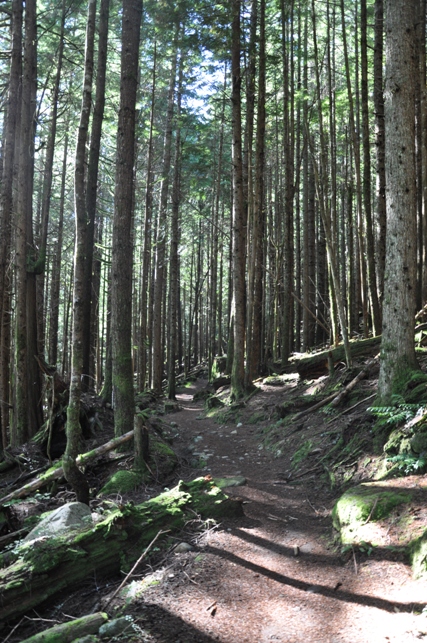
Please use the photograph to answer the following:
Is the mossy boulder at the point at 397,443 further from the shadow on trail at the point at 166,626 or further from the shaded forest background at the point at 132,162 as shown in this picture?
the shaded forest background at the point at 132,162

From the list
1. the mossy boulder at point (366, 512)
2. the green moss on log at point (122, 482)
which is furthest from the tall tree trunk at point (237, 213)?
the mossy boulder at point (366, 512)

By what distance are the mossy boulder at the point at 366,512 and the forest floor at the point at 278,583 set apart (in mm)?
112

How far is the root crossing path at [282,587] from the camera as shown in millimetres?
3289

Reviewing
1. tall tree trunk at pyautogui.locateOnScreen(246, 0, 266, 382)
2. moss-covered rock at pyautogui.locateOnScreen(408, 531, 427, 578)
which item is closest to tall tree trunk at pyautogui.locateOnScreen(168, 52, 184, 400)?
tall tree trunk at pyautogui.locateOnScreen(246, 0, 266, 382)

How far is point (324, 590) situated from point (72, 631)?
200 centimetres

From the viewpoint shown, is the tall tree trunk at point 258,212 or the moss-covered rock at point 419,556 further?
the tall tree trunk at point 258,212

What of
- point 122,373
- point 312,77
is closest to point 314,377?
point 122,373

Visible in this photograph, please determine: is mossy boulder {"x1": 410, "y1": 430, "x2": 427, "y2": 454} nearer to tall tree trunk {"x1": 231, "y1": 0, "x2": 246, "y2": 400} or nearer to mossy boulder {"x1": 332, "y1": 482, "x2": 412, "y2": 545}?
mossy boulder {"x1": 332, "y1": 482, "x2": 412, "y2": 545}

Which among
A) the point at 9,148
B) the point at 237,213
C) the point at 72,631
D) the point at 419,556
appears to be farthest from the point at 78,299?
the point at 237,213

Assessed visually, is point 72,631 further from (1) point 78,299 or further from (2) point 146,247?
(2) point 146,247

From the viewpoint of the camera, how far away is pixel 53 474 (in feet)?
22.5

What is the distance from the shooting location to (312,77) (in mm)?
20484

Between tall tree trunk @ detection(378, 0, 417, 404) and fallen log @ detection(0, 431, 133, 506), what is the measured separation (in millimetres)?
4016

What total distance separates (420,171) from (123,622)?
11.7 meters
